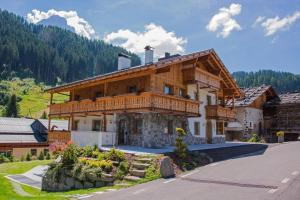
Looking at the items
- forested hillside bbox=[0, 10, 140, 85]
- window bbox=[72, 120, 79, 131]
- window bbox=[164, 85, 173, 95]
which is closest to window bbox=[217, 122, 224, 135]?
window bbox=[164, 85, 173, 95]

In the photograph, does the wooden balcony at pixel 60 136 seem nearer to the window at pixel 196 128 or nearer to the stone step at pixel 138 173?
the window at pixel 196 128

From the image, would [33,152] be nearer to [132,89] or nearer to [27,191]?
[132,89]

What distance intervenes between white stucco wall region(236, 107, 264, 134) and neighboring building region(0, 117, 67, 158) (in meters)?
25.2

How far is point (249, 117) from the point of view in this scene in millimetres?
41156

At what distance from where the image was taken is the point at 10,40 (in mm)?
→ 127438

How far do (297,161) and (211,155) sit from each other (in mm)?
4805

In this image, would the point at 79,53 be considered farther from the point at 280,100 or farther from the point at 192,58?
the point at 192,58

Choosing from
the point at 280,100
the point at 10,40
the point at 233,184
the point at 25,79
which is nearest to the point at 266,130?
the point at 280,100

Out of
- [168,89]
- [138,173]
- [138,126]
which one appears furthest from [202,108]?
[138,173]

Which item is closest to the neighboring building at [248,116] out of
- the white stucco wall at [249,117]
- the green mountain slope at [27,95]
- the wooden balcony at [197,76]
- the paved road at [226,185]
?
the white stucco wall at [249,117]

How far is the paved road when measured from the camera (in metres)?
9.98

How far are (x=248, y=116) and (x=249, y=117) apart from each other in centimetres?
31

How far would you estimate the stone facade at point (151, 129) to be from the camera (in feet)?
70.5

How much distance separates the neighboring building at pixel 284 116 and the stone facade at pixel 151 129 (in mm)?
22110
